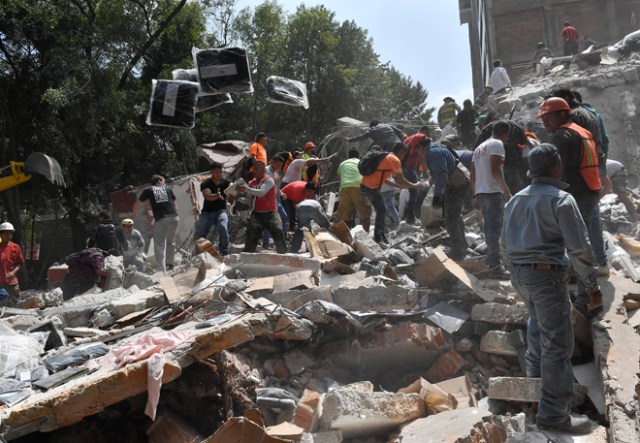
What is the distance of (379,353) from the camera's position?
225 inches

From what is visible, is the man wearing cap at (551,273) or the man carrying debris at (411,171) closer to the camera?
the man wearing cap at (551,273)

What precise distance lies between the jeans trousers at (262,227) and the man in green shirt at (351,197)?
1.12 m

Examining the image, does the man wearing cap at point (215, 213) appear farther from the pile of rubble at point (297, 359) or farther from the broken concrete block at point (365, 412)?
the broken concrete block at point (365, 412)

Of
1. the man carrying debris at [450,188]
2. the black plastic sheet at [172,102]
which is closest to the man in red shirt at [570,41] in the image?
the black plastic sheet at [172,102]

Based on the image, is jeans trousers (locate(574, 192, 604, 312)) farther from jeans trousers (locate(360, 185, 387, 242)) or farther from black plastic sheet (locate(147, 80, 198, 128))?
black plastic sheet (locate(147, 80, 198, 128))

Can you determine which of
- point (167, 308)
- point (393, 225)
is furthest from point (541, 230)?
point (393, 225)

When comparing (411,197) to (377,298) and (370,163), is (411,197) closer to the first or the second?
(370,163)

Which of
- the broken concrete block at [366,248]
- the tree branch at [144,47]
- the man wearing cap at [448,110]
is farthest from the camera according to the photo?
the tree branch at [144,47]

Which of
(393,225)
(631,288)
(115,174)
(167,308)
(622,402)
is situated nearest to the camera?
(622,402)

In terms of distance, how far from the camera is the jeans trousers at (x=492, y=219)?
648 cm

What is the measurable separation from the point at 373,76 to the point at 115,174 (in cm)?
1213

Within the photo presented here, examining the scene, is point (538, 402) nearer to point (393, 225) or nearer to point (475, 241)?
point (475, 241)

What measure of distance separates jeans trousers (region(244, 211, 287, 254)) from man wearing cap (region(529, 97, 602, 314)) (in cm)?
400

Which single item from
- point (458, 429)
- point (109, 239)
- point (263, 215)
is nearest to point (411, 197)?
point (263, 215)
